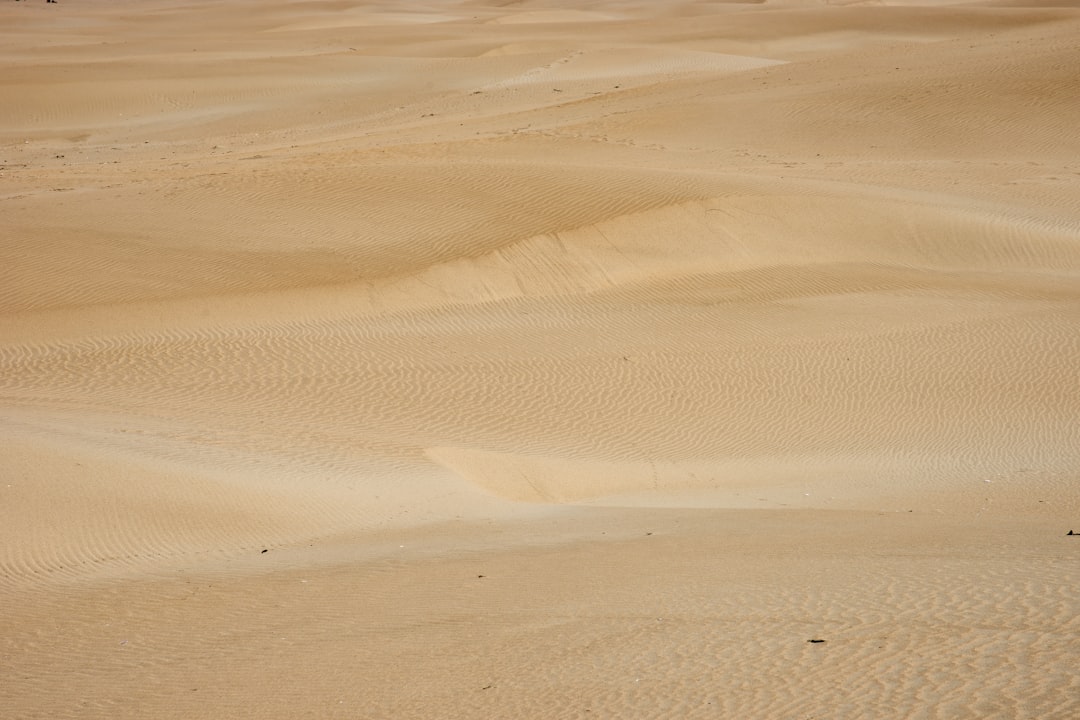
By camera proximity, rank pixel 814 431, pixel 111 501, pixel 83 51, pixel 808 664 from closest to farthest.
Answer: pixel 808 664, pixel 111 501, pixel 814 431, pixel 83 51

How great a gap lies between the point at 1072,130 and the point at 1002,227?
7.53 m

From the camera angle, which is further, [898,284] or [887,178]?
[887,178]

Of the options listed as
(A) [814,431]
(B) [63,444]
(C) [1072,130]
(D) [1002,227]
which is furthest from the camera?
(C) [1072,130]

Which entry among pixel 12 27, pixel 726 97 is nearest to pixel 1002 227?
pixel 726 97

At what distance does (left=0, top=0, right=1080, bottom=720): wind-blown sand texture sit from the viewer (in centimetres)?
529

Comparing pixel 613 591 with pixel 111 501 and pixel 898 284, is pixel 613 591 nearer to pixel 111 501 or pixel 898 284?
pixel 111 501

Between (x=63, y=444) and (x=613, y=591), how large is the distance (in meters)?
5.40

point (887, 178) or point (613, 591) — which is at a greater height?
point (887, 178)

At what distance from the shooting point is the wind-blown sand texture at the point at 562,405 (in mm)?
5293

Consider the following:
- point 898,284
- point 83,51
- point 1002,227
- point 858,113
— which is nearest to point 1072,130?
point 858,113

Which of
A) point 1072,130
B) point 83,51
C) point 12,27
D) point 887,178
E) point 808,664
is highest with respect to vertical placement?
point 12,27

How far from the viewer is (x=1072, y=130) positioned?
2355 centimetres

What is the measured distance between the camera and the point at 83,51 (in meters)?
41.2

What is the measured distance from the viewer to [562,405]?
1204 centimetres
